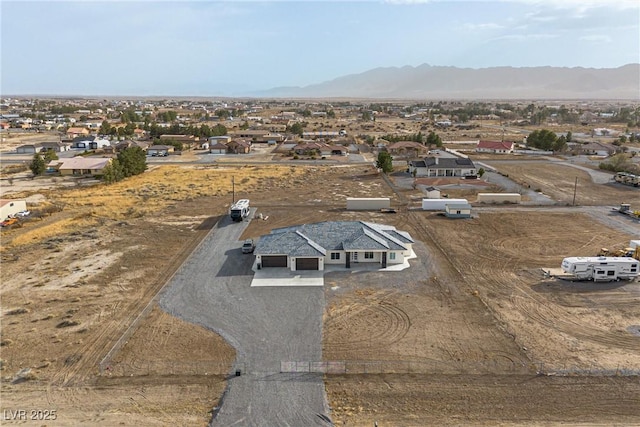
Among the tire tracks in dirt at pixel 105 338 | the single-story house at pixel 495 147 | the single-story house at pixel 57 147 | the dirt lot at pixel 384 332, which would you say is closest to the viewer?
the dirt lot at pixel 384 332

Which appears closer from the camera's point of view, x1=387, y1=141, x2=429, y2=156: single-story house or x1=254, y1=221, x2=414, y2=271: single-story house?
x1=254, y1=221, x2=414, y2=271: single-story house

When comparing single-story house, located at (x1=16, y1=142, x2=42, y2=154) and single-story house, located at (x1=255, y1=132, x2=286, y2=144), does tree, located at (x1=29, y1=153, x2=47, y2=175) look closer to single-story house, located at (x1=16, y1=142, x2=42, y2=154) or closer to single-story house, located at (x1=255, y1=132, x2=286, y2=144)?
single-story house, located at (x1=16, y1=142, x2=42, y2=154)

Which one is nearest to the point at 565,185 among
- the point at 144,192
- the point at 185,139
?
the point at 144,192

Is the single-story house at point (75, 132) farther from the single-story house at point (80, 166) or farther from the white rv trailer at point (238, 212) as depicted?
the white rv trailer at point (238, 212)

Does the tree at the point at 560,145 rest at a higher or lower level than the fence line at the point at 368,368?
higher

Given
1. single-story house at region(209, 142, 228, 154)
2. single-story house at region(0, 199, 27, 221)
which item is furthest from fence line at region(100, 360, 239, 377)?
single-story house at region(209, 142, 228, 154)

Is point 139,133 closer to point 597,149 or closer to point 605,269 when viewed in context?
point 597,149

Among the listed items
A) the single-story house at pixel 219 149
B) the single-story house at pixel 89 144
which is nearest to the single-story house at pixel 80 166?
the single-story house at pixel 89 144
